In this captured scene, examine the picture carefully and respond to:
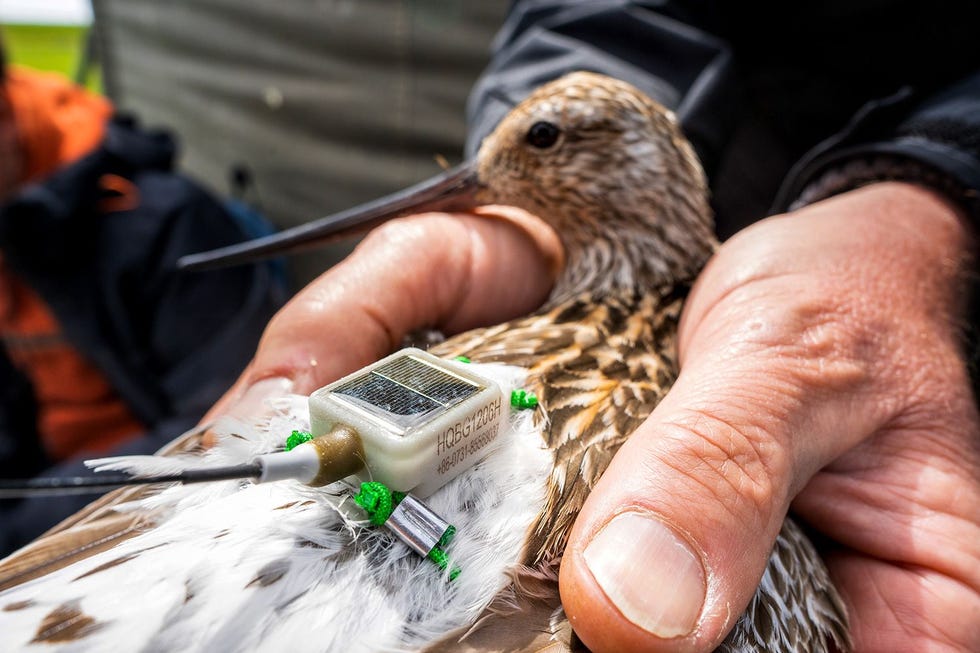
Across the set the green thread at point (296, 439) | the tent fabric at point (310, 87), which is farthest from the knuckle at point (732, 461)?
the tent fabric at point (310, 87)

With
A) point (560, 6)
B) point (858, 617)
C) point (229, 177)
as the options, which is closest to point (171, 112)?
point (229, 177)

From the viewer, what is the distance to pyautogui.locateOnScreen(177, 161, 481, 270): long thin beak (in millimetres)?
1575

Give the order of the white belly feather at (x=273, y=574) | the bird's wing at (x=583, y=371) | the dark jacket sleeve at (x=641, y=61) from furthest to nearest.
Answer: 1. the dark jacket sleeve at (x=641, y=61)
2. the bird's wing at (x=583, y=371)
3. the white belly feather at (x=273, y=574)

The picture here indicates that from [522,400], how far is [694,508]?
0.28m

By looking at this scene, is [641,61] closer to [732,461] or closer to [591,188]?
[591,188]

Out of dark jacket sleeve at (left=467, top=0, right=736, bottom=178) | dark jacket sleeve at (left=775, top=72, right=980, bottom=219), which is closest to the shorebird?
dark jacket sleeve at (left=775, top=72, right=980, bottom=219)

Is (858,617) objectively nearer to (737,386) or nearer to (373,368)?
(737,386)

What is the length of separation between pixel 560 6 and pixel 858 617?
6.19 feet

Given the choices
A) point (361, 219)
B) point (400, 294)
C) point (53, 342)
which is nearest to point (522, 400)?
point (400, 294)

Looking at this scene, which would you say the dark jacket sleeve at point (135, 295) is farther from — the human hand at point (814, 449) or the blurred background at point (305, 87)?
the human hand at point (814, 449)

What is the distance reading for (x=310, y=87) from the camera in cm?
346

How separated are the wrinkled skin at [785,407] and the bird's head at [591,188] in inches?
5.4

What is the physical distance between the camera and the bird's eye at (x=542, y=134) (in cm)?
163

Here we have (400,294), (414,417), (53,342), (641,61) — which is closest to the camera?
(414,417)
